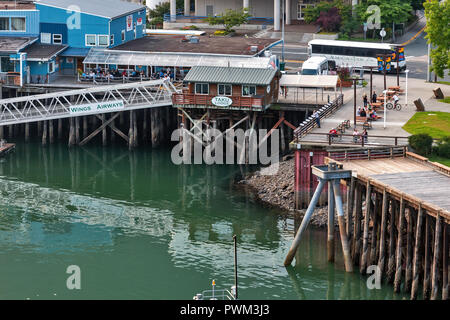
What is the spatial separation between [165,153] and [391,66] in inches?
1120

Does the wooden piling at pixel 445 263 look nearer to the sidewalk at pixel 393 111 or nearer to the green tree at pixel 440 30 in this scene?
the sidewalk at pixel 393 111

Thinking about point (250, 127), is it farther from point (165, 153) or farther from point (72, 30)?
point (72, 30)

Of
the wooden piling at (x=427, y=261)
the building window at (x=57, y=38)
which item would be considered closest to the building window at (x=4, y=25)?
the building window at (x=57, y=38)

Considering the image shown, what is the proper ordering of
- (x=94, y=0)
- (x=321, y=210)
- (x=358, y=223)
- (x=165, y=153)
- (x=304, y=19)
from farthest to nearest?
(x=304, y=19), (x=94, y=0), (x=165, y=153), (x=321, y=210), (x=358, y=223)

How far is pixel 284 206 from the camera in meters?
75.6

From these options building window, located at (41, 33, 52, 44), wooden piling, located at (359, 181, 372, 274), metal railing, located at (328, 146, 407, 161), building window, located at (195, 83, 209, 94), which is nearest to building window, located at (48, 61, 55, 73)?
building window, located at (41, 33, 52, 44)

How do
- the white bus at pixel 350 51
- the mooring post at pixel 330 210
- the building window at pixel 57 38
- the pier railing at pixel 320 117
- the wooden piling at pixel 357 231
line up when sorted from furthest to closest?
the white bus at pixel 350 51 < the building window at pixel 57 38 < the pier railing at pixel 320 117 < the mooring post at pixel 330 210 < the wooden piling at pixel 357 231

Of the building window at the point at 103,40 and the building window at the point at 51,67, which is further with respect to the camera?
the building window at the point at 103,40

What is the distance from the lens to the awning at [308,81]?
9012cm

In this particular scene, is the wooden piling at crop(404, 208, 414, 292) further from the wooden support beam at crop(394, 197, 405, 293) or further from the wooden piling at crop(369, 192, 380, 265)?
the wooden piling at crop(369, 192, 380, 265)

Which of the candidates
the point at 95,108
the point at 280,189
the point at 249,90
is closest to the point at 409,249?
Result: the point at 280,189

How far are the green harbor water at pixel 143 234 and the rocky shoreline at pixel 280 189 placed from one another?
1.01m
